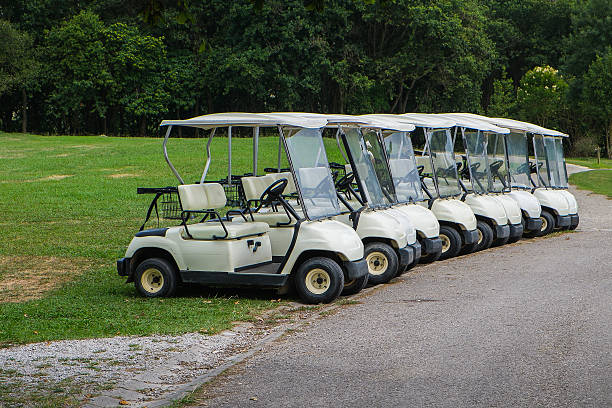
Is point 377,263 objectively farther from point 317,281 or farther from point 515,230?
point 515,230

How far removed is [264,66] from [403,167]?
1288 inches

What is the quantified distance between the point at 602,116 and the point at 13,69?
1283 inches

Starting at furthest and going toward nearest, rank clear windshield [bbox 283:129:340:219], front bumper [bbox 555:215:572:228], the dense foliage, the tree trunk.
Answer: the tree trunk → the dense foliage → front bumper [bbox 555:215:572:228] → clear windshield [bbox 283:129:340:219]

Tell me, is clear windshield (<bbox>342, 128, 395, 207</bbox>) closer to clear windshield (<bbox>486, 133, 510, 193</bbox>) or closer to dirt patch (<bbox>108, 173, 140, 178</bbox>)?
clear windshield (<bbox>486, 133, 510, 193</bbox>)

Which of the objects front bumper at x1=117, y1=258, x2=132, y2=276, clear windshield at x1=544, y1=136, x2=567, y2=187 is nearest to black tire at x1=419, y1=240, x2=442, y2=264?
front bumper at x1=117, y1=258, x2=132, y2=276

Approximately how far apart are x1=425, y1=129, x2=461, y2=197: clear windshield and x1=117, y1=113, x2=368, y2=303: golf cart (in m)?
4.26

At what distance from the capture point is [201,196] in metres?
9.77

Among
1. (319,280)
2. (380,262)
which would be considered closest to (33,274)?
(319,280)

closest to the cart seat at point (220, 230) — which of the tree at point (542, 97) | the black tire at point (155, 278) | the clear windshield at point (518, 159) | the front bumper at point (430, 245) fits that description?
the black tire at point (155, 278)

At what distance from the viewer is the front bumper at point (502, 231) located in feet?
46.1

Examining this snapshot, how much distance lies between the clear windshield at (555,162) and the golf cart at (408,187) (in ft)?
16.6

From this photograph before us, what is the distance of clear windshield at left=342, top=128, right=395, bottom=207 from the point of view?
11.2 meters

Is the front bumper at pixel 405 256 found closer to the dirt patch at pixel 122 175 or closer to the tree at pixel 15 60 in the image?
the dirt patch at pixel 122 175

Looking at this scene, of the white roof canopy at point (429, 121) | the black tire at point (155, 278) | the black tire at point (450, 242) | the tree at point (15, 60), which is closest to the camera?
the black tire at point (155, 278)
